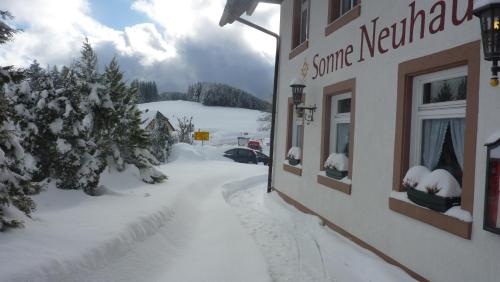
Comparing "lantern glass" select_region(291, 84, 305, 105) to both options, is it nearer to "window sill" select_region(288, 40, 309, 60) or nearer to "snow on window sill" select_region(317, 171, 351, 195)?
"window sill" select_region(288, 40, 309, 60)

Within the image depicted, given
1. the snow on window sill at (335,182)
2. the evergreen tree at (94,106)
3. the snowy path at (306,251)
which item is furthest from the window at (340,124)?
the evergreen tree at (94,106)

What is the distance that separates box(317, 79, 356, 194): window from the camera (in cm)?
652

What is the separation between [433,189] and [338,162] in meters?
2.71

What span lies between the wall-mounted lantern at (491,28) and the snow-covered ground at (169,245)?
245 cm

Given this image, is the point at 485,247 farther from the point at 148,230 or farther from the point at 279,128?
the point at 279,128

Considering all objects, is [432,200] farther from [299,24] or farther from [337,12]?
[299,24]

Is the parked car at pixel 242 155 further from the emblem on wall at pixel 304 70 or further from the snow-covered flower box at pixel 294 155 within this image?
the emblem on wall at pixel 304 70

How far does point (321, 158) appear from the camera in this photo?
7777 mm

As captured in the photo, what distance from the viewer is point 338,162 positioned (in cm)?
691

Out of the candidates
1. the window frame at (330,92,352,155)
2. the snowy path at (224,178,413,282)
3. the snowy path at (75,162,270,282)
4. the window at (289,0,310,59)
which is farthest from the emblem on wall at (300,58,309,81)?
the snowy path at (75,162,270,282)

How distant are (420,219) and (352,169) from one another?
196cm

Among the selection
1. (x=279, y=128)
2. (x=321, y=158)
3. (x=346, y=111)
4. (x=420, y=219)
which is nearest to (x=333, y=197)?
(x=321, y=158)

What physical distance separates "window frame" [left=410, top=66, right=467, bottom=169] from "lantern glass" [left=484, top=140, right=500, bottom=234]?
81 cm

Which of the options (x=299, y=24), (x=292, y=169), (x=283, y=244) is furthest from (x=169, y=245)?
(x=299, y=24)
